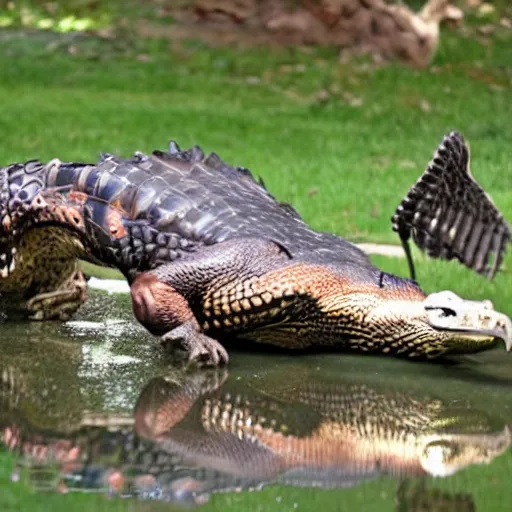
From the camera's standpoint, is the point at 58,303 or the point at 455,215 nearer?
the point at 455,215

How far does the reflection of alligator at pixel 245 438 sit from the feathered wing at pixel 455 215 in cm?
102

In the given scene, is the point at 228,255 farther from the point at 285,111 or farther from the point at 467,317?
the point at 285,111

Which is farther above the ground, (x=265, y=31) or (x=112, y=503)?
(x=112, y=503)

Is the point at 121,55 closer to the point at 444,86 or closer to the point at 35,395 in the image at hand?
the point at 444,86

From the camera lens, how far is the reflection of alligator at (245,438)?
4.46 metres

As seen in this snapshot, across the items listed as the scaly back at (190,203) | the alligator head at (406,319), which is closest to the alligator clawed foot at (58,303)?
the scaly back at (190,203)

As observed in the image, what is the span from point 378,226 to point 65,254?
2800 mm

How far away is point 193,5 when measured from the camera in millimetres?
17859

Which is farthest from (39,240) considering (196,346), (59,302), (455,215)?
(455,215)

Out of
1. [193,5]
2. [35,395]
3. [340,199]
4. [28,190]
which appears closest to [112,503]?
[35,395]

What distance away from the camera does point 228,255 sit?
6.08 m

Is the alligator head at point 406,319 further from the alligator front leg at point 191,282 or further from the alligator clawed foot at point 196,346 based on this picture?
the alligator clawed foot at point 196,346

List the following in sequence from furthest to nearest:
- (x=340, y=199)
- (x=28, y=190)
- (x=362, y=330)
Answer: (x=340, y=199) → (x=28, y=190) → (x=362, y=330)

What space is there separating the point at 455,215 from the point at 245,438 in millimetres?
1975
